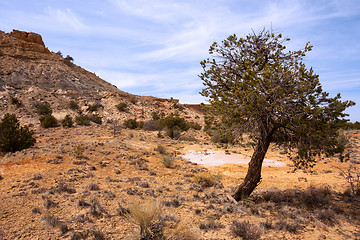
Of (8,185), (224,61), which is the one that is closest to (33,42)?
(8,185)

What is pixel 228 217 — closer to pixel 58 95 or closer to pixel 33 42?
pixel 58 95

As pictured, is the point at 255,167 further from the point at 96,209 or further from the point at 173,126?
the point at 173,126

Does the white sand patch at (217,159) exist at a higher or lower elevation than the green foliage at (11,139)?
lower

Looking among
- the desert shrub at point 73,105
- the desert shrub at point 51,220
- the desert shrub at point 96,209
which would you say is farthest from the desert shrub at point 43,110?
the desert shrub at point 51,220

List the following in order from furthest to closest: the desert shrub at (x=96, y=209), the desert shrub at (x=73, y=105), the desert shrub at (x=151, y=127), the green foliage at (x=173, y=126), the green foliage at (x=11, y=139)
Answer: the desert shrub at (x=73, y=105) < the desert shrub at (x=151, y=127) < the green foliage at (x=173, y=126) < the green foliage at (x=11, y=139) < the desert shrub at (x=96, y=209)

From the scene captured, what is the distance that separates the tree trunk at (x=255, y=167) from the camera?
6.36m

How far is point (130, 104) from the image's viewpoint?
41062mm

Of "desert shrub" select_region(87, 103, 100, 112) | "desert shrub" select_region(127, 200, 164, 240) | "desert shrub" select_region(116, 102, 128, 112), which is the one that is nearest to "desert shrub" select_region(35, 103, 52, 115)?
"desert shrub" select_region(87, 103, 100, 112)

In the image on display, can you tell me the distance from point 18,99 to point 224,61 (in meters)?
35.0

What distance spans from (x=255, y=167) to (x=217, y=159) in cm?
794

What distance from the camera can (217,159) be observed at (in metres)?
14.3

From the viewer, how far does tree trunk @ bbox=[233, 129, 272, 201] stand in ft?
20.9

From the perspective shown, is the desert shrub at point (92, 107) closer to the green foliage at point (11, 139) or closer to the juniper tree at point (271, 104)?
the green foliage at point (11, 139)

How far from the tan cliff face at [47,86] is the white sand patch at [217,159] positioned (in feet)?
73.1
